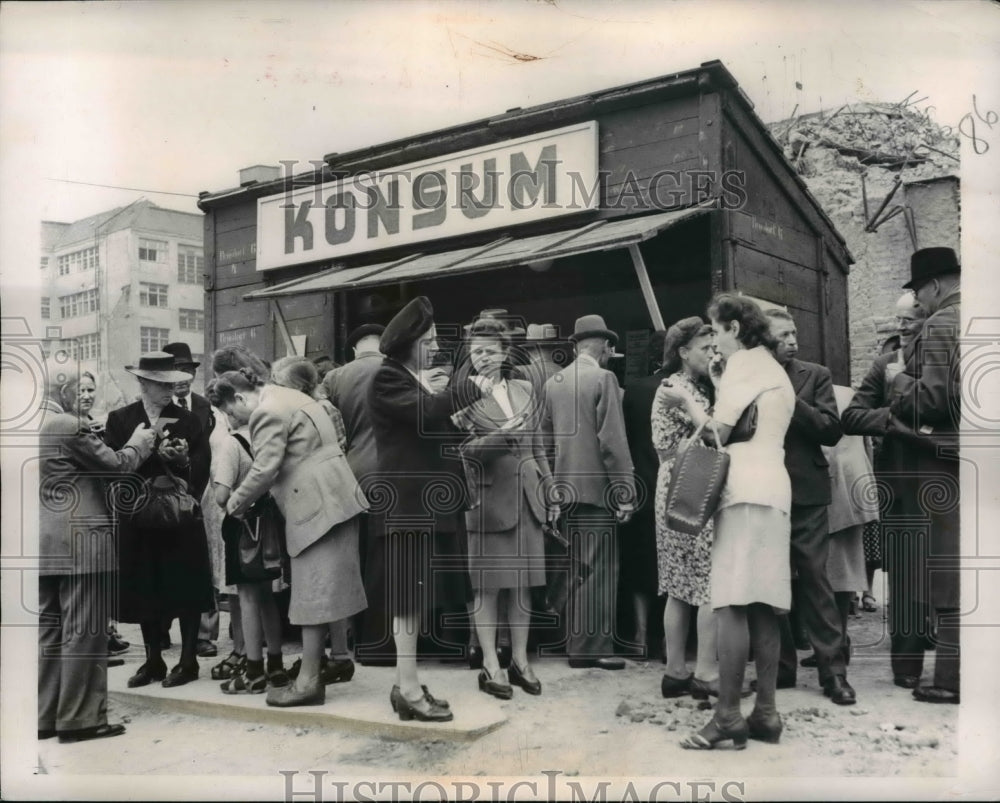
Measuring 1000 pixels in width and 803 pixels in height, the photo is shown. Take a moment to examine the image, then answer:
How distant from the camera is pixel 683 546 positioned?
406 centimetres

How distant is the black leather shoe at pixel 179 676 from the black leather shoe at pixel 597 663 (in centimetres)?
196

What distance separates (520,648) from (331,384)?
168 centimetres

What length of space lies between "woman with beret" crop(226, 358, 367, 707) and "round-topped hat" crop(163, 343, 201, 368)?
4.12 ft

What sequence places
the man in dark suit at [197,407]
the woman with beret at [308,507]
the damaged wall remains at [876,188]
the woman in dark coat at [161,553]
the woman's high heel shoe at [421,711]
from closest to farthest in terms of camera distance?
the woman's high heel shoe at [421,711] < the woman with beret at [308,507] < the damaged wall remains at [876,188] < the woman in dark coat at [161,553] < the man in dark suit at [197,407]

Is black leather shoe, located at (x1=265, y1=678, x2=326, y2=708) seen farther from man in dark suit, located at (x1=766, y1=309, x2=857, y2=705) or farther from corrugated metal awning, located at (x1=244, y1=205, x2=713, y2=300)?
man in dark suit, located at (x1=766, y1=309, x2=857, y2=705)

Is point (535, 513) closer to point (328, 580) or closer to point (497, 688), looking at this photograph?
point (497, 688)

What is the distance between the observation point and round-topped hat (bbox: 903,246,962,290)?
13.7ft

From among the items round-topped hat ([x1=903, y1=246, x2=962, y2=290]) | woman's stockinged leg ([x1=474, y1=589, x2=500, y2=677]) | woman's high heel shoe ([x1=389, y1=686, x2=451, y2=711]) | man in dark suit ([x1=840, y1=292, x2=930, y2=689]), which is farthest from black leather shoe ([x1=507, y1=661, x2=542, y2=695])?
round-topped hat ([x1=903, y1=246, x2=962, y2=290])

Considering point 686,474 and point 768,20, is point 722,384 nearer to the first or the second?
point 686,474

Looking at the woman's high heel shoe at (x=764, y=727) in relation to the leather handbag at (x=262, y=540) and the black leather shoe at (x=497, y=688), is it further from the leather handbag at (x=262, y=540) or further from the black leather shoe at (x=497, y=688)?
the leather handbag at (x=262, y=540)

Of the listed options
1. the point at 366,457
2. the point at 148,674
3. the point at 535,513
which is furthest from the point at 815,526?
the point at 148,674

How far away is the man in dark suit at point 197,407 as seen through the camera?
496cm

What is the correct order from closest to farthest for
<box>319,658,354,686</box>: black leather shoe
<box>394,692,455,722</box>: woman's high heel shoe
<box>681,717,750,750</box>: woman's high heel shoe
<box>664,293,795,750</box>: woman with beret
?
<box>664,293,795,750</box>: woman with beret < <box>681,717,750,750</box>: woman's high heel shoe < <box>394,692,455,722</box>: woman's high heel shoe < <box>319,658,354,686</box>: black leather shoe

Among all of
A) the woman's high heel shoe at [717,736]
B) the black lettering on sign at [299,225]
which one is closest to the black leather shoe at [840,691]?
the woman's high heel shoe at [717,736]
